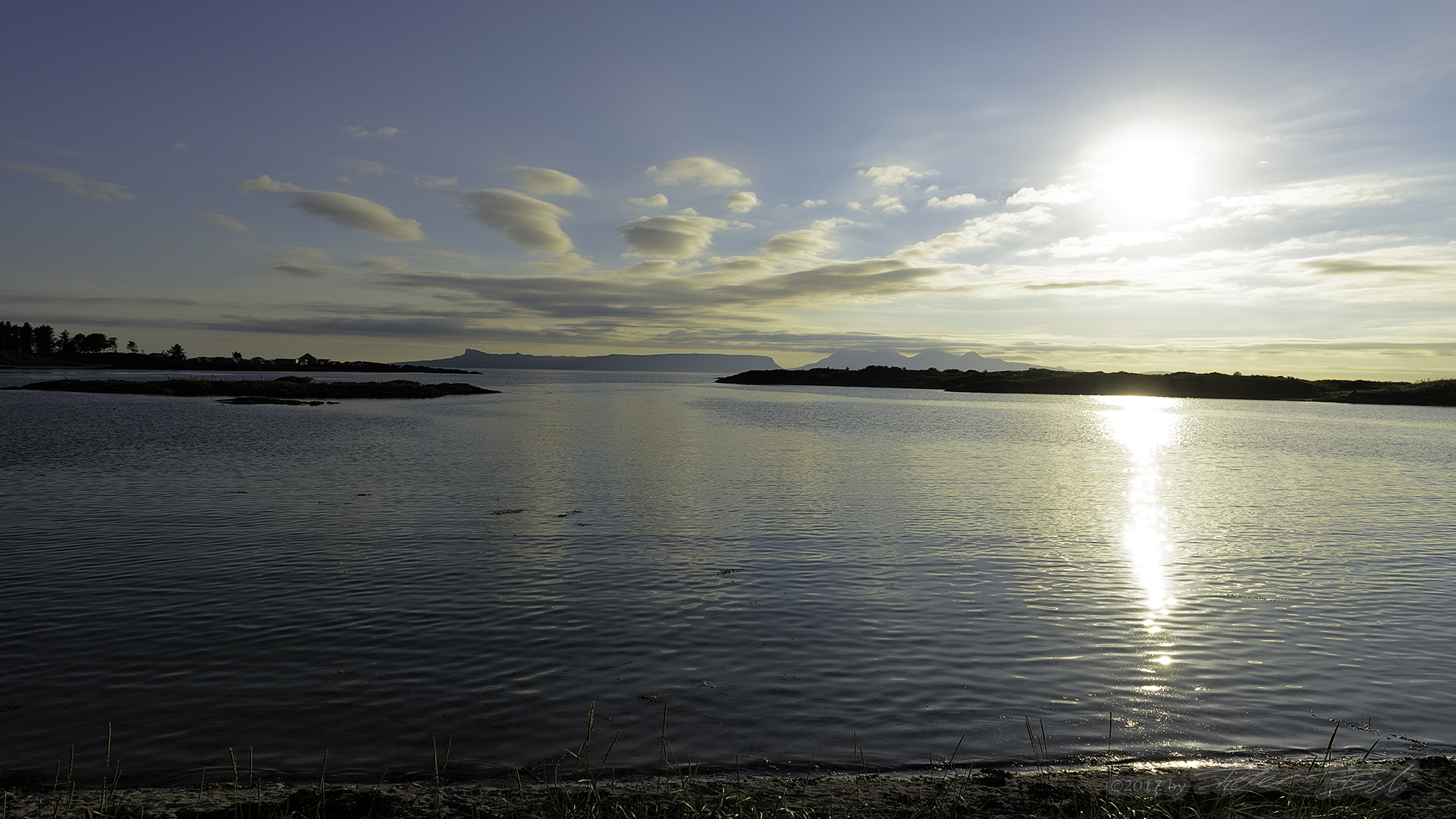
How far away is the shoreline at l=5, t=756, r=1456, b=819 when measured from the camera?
26.1 ft

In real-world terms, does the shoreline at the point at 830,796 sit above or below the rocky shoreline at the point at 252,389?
below

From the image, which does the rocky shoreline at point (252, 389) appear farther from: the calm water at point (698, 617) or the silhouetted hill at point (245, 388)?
the calm water at point (698, 617)

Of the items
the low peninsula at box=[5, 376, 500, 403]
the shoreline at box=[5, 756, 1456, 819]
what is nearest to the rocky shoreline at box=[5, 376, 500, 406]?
the low peninsula at box=[5, 376, 500, 403]

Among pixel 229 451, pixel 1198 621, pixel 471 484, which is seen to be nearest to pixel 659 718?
pixel 1198 621

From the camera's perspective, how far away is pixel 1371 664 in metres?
13.5

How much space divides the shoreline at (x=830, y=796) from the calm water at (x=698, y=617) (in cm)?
72

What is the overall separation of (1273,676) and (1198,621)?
126 inches

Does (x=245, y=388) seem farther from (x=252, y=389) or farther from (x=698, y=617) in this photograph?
(x=698, y=617)

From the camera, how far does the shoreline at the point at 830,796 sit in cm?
796

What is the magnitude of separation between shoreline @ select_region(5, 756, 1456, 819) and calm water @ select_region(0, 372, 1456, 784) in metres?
0.72

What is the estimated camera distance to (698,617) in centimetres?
1584

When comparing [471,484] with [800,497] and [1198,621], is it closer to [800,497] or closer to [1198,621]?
[800,497]

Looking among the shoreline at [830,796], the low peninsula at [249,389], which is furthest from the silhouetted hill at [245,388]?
the shoreline at [830,796]

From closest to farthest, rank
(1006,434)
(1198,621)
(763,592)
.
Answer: (1198,621) < (763,592) < (1006,434)
